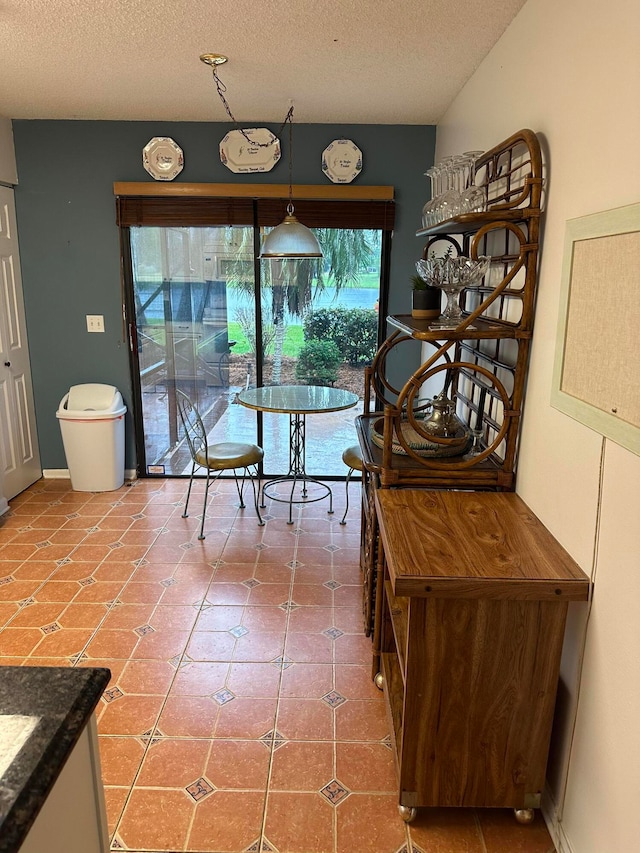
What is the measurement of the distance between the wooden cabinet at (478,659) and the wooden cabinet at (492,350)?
39cm

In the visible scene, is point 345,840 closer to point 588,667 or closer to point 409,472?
point 588,667

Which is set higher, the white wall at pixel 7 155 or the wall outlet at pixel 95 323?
the white wall at pixel 7 155

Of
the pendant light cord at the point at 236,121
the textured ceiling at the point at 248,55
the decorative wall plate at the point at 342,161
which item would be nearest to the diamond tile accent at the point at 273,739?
the textured ceiling at the point at 248,55

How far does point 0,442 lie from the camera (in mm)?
4031

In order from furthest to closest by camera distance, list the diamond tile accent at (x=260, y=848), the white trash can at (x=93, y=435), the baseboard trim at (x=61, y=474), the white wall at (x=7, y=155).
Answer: the baseboard trim at (x=61, y=474) → the white trash can at (x=93, y=435) → the white wall at (x=7, y=155) → the diamond tile accent at (x=260, y=848)

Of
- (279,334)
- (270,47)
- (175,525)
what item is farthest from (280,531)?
(270,47)

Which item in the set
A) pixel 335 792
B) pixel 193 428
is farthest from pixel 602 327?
pixel 193 428

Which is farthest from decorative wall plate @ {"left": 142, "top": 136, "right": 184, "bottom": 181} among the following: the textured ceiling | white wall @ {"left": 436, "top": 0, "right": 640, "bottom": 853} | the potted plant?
white wall @ {"left": 436, "top": 0, "right": 640, "bottom": 853}

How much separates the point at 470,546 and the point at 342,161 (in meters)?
3.12

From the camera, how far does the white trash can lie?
13.9 feet

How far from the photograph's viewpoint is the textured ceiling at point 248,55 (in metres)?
2.30

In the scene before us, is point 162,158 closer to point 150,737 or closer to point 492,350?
point 492,350

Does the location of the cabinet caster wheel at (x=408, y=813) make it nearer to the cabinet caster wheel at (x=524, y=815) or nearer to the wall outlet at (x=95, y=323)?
the cabinet caster wheel at (x=524, y=815)

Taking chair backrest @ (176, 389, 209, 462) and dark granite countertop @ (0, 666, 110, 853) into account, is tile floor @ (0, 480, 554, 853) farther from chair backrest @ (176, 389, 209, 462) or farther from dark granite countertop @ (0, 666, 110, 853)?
dark granite countertop @ (0, 666, 110, 853)
